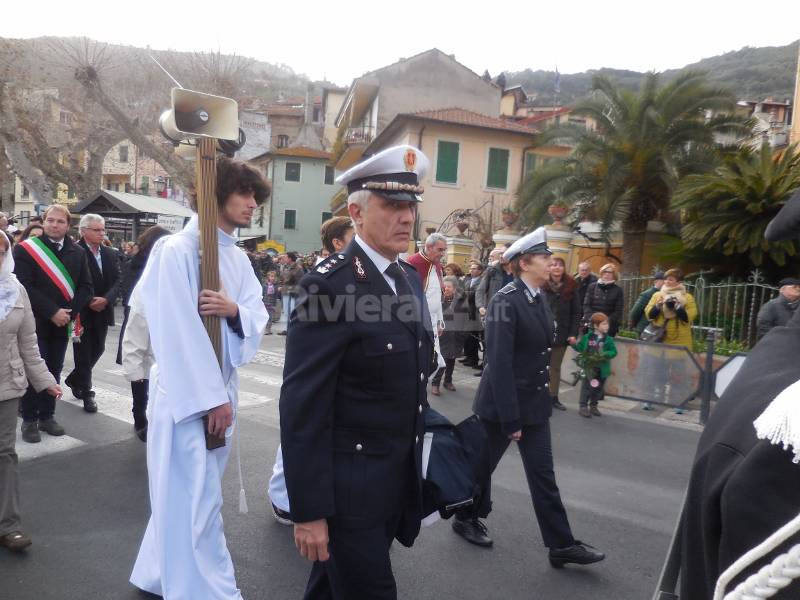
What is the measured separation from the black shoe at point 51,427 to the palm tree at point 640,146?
12.1 metres

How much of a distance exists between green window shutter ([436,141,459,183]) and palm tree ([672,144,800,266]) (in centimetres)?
1723

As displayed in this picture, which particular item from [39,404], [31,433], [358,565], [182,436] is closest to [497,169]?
[39,404]

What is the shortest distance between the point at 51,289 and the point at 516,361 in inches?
190

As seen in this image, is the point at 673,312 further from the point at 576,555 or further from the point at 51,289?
the point at 51,289

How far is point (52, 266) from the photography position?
6.67m

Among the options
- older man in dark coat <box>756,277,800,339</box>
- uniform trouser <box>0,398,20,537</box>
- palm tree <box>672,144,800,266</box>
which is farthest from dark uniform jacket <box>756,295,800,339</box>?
uniform trouser <box>0,398,20,537</box>

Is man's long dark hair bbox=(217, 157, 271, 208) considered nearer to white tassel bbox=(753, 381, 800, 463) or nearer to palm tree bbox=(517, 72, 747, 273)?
white tassel bbox=(753, 381, 800, 463)

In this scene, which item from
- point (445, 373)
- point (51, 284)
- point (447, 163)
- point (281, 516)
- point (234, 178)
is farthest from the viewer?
point (447, 163)

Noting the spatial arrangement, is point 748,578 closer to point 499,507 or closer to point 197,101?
point 197,101

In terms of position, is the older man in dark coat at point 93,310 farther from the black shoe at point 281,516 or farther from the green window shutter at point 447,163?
the green window shutter at point 447,163

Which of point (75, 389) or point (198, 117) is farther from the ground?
point (198, 117)

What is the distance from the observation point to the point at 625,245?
16.0 meters

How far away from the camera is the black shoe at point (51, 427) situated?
619cm

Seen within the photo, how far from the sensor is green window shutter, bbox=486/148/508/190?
3019 cm
